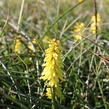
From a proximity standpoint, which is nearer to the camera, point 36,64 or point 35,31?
point 36,64

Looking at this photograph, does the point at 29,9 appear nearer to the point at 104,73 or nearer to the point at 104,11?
the point at 104,11

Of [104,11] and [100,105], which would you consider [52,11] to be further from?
[100,105]

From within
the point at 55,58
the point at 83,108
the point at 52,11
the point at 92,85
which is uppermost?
Answer: the point at 52,11

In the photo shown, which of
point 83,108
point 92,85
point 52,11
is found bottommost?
point 83,108

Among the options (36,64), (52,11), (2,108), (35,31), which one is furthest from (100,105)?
(52,11)

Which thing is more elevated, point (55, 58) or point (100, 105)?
point (55, 58)

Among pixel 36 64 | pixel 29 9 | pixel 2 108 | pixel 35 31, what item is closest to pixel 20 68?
pixel 36 64

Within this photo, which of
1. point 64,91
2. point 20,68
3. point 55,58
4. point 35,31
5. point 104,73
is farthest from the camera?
point 35,31

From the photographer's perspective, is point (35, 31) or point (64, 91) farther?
point (35, 31)

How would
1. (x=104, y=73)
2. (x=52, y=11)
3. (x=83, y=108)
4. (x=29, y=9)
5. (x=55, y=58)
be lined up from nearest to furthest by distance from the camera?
(x=55, y=58), (x=83, y=108), (x=104, y=73), (x=52, y=11), (x=29, y=9)
